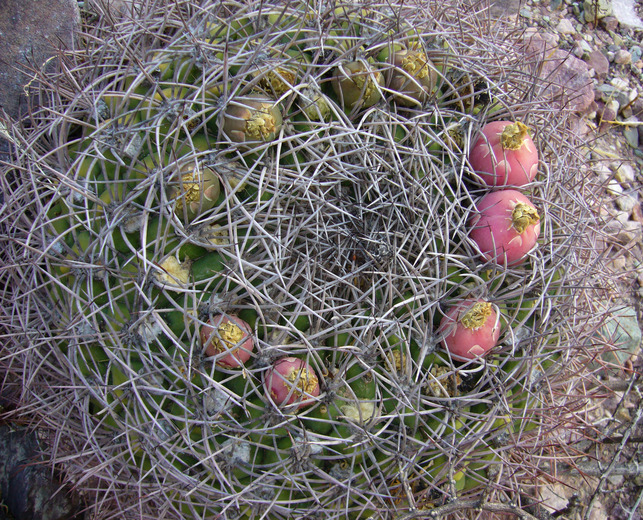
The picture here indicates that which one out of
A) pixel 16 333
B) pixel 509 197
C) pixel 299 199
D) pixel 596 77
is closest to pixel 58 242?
pixel 16 333

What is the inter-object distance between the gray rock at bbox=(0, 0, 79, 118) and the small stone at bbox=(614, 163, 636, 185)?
3.33 m

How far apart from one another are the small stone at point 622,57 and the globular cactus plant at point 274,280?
2.63m

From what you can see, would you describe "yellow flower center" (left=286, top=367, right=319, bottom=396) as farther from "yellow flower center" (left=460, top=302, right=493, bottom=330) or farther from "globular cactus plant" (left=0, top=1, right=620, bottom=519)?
"yellow flower center" (left=460, top=302, right=493, bottom=330)

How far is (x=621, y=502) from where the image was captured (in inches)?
107

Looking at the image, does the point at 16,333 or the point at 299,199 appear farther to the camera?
the point at 16,333

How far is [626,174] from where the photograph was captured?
11.4 ft

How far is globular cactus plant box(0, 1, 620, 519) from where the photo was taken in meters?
1.46

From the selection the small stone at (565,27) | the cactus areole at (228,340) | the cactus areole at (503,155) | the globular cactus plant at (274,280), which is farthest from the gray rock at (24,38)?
the small stone at (565,27)

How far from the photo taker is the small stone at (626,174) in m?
3.45

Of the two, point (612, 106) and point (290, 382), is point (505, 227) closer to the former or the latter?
point (290, 382)

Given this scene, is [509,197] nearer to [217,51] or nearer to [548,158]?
[548,158]

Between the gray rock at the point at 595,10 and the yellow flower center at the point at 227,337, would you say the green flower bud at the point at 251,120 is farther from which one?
the gray rock at the point at 595,10

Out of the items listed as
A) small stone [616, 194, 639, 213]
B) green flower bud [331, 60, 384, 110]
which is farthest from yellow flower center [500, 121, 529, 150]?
small stone [616, 194, 639, 213]

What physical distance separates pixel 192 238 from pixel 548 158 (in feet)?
4.84
